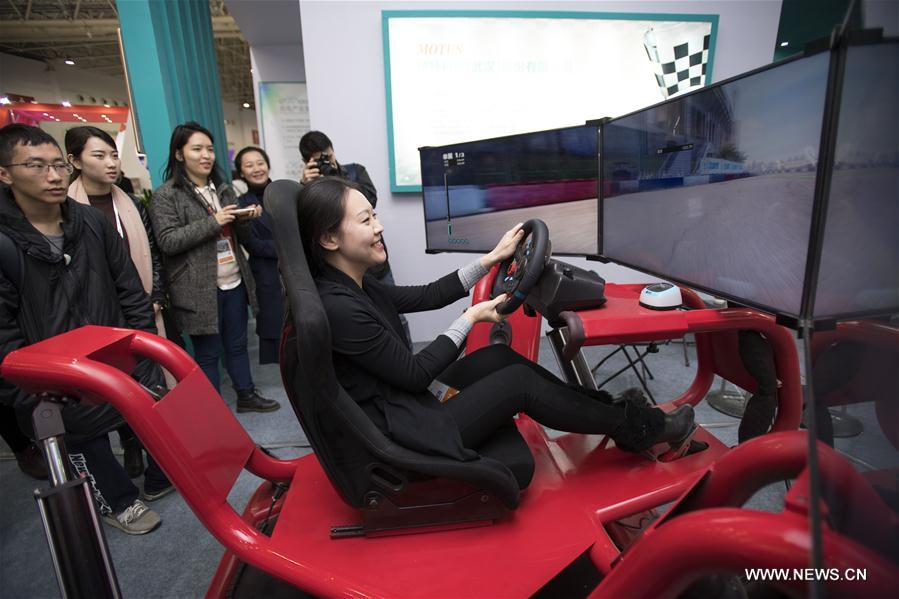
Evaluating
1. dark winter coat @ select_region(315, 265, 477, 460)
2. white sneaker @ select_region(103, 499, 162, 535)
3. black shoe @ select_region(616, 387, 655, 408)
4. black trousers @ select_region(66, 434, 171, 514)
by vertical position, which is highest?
dark winter coat @ select_region(315, 265, 477, 460)

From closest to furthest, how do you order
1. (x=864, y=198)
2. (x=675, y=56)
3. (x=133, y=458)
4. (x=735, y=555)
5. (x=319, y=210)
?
(x=735, y=555) < (x=864, y=198) < (x=319, y=210) < (x=133, y=458) < (x=675, y=56)

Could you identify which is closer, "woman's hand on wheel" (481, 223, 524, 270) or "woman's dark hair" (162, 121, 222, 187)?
"woman's hand on wheel" (481, 223, 524, 270)

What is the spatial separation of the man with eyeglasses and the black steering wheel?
4.94 ft

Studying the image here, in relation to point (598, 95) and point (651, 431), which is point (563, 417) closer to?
point (651, 431)

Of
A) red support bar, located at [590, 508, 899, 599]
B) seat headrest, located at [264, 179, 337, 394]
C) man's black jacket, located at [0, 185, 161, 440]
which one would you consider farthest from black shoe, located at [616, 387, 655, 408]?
man's black jacket, located at [0, 185, 161, 440]

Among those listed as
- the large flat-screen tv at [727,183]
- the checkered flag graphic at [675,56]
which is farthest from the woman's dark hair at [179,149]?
the checkered flag graphic at [675,56]

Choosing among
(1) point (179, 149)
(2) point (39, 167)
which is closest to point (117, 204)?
(1) point (179, 149)

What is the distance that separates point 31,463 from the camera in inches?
87.0

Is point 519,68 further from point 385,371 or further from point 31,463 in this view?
point 31,463

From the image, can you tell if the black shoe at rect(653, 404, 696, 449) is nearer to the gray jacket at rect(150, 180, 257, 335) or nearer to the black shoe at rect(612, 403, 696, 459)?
the black shoe at rect(612, 403, 696, 459)

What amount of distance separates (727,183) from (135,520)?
2440 millimetres

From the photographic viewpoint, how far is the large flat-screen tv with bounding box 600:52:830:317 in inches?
38.8

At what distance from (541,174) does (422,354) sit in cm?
99

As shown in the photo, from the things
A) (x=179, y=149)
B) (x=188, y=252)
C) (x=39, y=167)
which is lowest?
(x=188, y=252)
